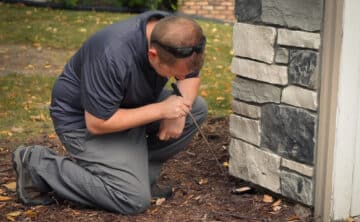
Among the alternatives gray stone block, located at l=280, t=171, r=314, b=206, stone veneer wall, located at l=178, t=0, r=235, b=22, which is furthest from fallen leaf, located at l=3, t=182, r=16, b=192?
stone veneer wall, located at l=178, t=0, r=235, b=22

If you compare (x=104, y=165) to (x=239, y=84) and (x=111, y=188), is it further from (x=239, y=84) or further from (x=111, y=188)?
(x=239, y=84)

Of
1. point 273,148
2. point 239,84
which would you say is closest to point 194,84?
point 239,84

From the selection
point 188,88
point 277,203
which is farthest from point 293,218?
point 188,88

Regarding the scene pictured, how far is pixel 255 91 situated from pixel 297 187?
55 centimetres

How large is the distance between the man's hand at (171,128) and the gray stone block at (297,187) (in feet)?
1.93

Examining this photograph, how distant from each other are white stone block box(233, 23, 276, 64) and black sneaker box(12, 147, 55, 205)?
51.0 inches

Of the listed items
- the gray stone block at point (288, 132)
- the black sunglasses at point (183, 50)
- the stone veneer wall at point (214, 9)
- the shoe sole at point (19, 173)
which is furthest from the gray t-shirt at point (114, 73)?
the stone veneer wall at point (214, 9)

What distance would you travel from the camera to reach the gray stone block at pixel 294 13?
3.14 meters

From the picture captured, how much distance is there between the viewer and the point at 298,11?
10.6 feet

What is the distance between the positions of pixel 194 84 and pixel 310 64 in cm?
71

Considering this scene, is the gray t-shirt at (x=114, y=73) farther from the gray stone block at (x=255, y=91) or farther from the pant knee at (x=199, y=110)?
the gray stone block at (x=255, y=91)

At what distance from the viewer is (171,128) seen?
11.8 feet

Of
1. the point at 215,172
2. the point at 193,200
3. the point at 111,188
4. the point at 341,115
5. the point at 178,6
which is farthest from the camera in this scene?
the point at 178,6

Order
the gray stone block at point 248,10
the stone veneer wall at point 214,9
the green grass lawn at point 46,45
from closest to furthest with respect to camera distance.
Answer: the gray stone block at point 248,10
the green grass lawn at point 46,45
the stone veneer wall at point 214,9
